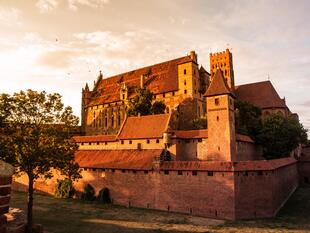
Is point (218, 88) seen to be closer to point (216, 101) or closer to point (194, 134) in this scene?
point (216, 101)

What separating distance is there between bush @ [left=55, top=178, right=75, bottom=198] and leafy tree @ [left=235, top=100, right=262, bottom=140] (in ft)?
88.0

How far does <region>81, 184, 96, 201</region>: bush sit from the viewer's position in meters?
32.7

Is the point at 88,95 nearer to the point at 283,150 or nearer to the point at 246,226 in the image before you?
the point at 283,150

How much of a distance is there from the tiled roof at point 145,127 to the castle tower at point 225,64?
32.2 m

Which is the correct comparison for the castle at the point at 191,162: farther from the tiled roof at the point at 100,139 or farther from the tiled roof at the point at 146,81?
the tiled roof at the point at 146,81

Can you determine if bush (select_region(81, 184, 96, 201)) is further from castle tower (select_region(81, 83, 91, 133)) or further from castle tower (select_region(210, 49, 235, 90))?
castle tower (select_region(210, 49, 235, 90))

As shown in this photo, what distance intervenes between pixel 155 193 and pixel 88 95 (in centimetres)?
4485

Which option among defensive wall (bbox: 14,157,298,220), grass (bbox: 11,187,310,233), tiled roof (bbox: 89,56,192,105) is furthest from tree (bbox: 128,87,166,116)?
grass (bbox: 11,187,310,233)

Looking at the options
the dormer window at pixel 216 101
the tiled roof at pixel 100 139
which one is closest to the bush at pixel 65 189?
the tiled roof at pixel 100 139

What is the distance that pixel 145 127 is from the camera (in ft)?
122

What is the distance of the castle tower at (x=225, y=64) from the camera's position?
64250 millimetres

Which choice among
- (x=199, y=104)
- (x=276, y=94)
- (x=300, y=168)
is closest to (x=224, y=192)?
(x=199, y=104)

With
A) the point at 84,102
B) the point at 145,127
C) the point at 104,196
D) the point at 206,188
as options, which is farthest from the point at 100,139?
the point at 84,102

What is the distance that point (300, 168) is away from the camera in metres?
46.9
